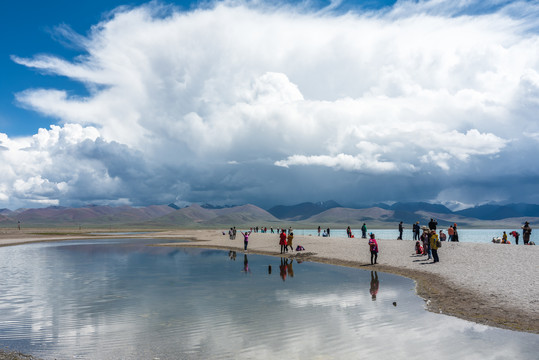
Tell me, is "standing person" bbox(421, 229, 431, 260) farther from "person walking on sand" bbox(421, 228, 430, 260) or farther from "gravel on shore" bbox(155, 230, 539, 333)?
"gravel on shore" bbox(155, 230, 539, 333)

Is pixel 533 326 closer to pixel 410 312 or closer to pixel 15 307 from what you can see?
pixel 410 312

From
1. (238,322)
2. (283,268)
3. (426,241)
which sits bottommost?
(283,268)

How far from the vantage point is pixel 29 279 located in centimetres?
2925

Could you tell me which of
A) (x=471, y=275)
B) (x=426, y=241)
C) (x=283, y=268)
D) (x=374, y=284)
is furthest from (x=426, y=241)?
(x=283, y=268)

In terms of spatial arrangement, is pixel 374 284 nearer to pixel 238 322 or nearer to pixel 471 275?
pixel 471 275

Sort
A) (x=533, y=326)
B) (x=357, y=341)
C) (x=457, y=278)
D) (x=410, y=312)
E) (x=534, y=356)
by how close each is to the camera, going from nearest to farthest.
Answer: (x=534, y=356)
(x=357, y=341)
(x=533, y=326)
(x=410, y=312)
(x=457, y=278)

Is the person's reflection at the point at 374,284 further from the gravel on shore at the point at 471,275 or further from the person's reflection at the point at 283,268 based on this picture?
the person's reflection at the point at 283,268

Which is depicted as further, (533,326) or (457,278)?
(457,278)

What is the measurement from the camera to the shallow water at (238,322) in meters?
12.5

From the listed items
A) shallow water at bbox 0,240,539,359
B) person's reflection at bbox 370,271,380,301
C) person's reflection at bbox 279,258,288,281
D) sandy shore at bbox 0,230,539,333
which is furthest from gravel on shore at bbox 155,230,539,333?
person's reflection at bbox 279,258,288,281

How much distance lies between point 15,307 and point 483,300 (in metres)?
23.7

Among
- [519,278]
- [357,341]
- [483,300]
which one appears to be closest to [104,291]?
[357,341]

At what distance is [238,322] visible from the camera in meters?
16.0

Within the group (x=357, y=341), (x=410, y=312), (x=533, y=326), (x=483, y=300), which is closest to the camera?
(x=357, y=341)
